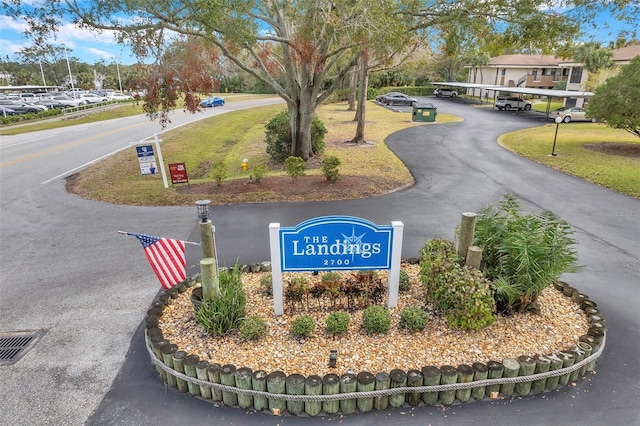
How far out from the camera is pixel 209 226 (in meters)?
5.84

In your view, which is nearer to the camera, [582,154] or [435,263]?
[435,263]

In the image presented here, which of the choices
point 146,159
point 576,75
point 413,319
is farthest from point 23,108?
point 576,75

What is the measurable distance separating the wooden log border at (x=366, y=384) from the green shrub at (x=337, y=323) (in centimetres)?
75

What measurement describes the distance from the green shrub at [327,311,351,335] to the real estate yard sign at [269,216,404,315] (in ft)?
2.24

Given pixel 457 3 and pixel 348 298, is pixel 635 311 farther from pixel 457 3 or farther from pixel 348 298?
pixel 457 3

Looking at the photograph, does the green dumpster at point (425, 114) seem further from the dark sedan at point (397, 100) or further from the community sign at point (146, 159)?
the community sign at point (146, 159)

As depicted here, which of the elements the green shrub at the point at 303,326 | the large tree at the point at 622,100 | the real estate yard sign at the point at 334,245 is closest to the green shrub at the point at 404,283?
the real estate yard sign at the point at 334,245

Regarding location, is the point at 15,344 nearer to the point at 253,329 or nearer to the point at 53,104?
the point at 253,329

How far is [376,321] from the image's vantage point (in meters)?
5.39

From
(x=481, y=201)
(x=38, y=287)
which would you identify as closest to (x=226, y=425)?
(x=38, y=287)

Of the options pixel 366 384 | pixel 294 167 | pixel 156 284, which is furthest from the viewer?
pixel 294 167

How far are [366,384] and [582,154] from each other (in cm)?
1875

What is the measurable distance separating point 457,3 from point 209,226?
9.58 meters

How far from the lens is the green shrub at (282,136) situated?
16625 millimetres
